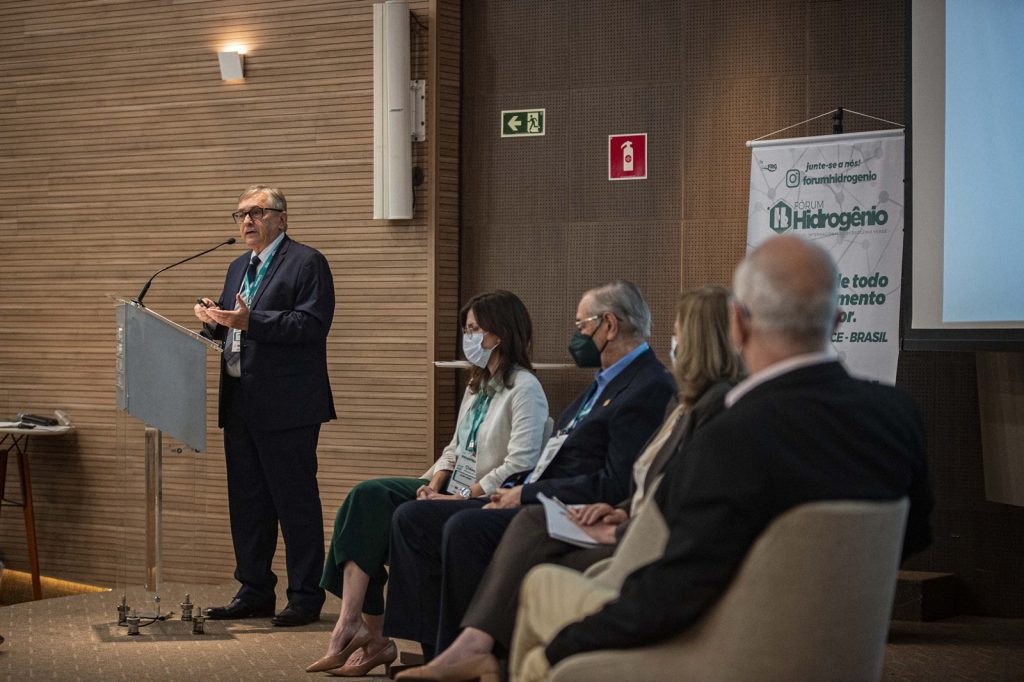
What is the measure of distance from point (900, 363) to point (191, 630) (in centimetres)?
323

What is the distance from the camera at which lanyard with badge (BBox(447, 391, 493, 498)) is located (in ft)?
14.0

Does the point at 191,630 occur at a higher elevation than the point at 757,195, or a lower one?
lower

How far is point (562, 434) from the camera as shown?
3.84m

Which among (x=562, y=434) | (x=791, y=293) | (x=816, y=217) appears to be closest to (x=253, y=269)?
(x=562, y=434)

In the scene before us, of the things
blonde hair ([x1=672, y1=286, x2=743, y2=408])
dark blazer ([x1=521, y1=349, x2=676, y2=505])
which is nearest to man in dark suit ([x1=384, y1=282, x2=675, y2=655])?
dark blazer ([x1=521, y1=349, x2=676, y2=505])

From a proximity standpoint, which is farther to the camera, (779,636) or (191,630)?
(191,630)

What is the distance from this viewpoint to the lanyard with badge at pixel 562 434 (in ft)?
12.4

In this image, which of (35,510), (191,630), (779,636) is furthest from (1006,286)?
(35,510)

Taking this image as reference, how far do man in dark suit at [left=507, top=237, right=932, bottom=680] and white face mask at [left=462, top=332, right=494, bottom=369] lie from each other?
2.25 metres

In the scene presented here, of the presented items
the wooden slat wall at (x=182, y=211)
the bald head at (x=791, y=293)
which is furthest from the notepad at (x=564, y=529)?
the wooden slat wall at (x=182, y=211)

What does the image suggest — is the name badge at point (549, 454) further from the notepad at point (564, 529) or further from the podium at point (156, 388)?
the podium at point (156, 388)

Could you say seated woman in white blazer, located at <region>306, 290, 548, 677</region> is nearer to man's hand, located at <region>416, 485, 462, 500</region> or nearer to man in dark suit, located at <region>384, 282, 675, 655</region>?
man's hand, located at <region>416, 485, 462, 500</region>

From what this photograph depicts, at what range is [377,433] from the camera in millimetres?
6047

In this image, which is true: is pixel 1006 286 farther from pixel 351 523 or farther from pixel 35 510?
pixel 35 510
